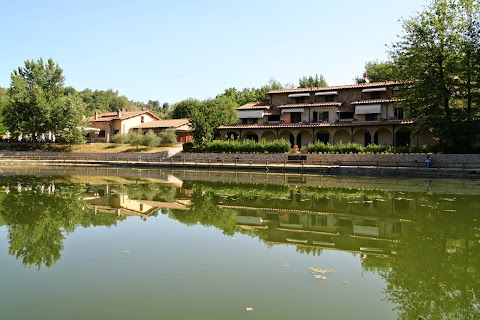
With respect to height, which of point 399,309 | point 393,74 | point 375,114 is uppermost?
point 393,74

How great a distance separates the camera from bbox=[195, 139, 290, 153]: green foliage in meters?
46.4

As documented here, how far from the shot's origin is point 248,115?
179 feet

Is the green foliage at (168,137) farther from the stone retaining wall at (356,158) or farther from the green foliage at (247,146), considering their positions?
the green foliage at (247,146)

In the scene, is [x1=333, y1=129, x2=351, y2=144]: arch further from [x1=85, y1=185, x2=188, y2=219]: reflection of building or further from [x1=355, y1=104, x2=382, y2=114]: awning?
[x1=85, y1=185, x2=188, y2=219]: reflection of building

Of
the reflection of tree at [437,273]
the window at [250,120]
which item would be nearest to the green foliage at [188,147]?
the window at [250,120]

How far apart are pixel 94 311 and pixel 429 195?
19.9 metres

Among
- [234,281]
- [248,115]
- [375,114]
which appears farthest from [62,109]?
[234,281]

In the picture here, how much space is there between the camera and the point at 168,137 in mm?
58812

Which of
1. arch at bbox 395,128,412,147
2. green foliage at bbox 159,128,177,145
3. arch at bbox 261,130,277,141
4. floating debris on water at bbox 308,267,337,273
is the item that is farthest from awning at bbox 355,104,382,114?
floating debris on water at bbox 308,267,337,273

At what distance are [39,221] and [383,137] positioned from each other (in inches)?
1633

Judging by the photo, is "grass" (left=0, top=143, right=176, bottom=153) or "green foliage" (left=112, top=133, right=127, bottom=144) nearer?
"grass" (left=0, top=143, right=176, bottom=153)

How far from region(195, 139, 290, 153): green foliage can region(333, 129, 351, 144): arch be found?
714cm

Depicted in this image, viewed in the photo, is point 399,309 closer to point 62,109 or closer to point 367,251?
point 367,251

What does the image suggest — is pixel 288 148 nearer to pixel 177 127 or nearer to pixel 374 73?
pixel 177 127
